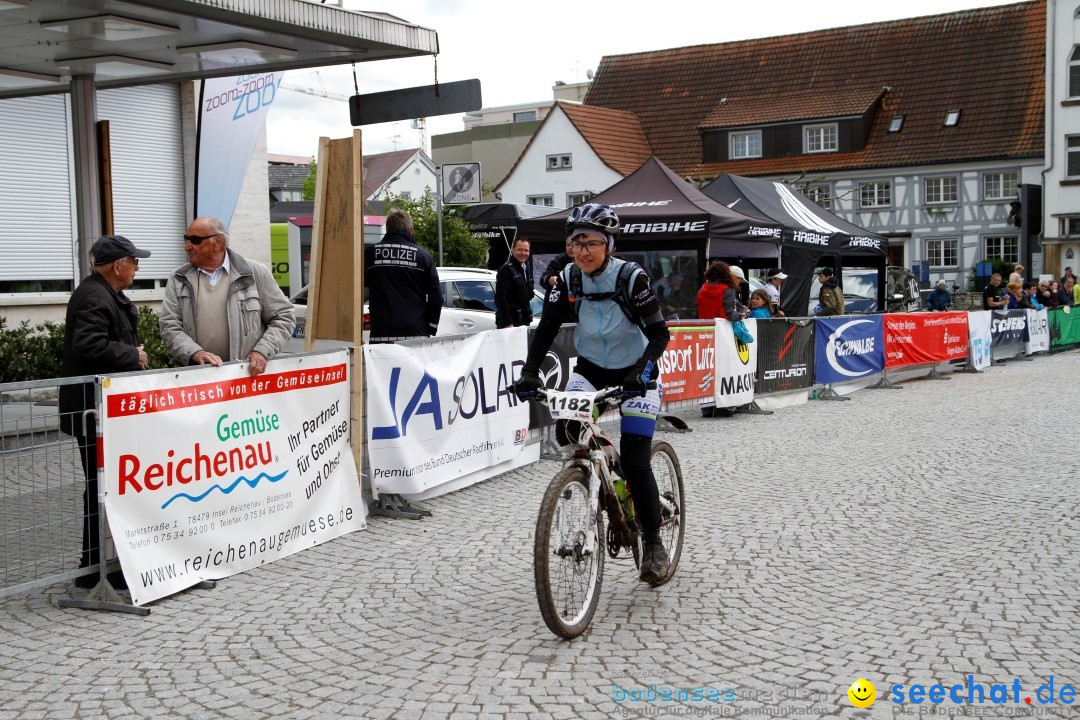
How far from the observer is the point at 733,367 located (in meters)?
14.0

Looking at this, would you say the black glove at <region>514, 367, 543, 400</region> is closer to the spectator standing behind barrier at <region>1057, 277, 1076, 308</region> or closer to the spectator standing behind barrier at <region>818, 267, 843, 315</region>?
the spectator standing behind barrier at <region>818, 267, 843, 315</region>

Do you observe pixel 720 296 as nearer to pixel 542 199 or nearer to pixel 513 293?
pixel 513 293

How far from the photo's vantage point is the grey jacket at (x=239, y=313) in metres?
6.83

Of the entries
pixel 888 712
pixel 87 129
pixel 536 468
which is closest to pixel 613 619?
pixel 888 712

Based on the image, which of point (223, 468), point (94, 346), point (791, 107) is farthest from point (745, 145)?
point (94, 346)

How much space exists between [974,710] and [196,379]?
415 cm

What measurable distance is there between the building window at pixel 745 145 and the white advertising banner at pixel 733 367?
45.0 m

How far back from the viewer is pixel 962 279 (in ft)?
176

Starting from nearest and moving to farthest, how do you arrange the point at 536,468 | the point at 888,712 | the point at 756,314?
the point at 888,712 < the point at 536,468 < the point at 756,314

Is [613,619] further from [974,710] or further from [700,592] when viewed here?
[974,710]

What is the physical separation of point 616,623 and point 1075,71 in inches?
1985

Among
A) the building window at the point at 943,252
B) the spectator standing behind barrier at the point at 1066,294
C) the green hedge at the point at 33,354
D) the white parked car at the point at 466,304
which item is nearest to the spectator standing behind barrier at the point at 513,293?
the white parked car at the point at 466,304

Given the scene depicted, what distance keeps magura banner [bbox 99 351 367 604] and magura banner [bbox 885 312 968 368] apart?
12681 millimetres

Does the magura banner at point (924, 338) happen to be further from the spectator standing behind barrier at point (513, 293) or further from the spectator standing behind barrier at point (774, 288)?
the spectator standing behind barrier at point (513, 293)
